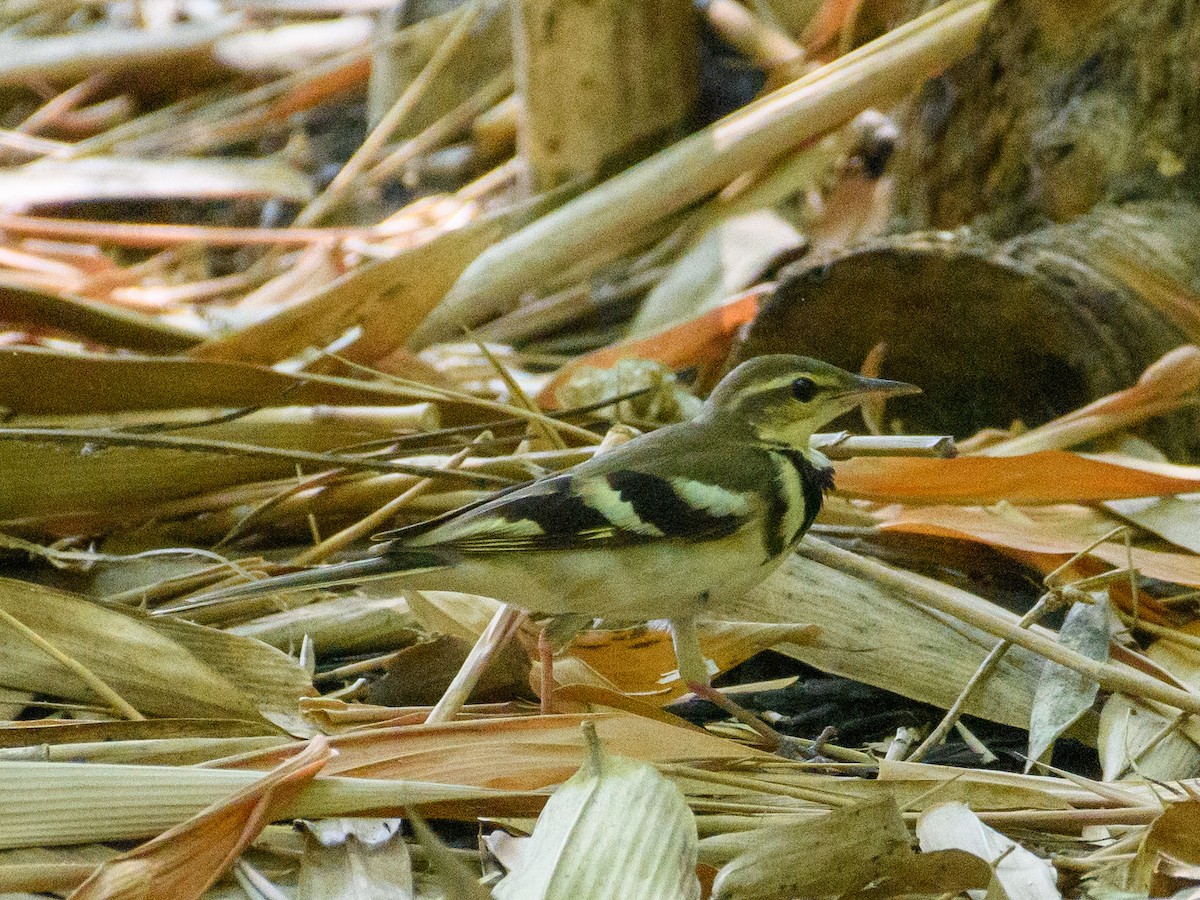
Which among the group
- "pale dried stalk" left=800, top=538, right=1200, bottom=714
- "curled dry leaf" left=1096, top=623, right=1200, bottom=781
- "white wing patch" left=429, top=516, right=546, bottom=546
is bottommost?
"curled dry leaf" left=1096, top=623, right=1200, bottom=781

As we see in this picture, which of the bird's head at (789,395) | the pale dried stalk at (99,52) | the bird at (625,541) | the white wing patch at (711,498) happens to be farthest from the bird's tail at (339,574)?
the pale dried stalk at (99,52)

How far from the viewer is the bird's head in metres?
2.95

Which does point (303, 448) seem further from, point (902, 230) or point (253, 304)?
point (902, 230)

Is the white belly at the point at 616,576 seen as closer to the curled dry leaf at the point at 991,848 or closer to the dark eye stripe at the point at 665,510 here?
the dark eye stripe at the point at 665,510

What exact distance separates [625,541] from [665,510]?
10 centimetres

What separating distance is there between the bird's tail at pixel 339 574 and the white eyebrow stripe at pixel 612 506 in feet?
1.03

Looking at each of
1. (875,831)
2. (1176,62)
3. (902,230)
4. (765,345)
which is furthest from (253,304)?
(875,831)

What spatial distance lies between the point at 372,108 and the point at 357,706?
16.3ft

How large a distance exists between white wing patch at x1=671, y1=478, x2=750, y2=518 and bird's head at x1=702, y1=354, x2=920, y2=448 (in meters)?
0.32

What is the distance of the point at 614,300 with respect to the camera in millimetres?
5477

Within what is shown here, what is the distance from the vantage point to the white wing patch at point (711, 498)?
264 cm

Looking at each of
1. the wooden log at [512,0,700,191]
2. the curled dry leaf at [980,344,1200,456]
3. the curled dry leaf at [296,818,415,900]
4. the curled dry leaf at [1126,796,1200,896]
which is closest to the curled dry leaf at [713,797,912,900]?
the curled dry leaf at [1126,796,1200,896]

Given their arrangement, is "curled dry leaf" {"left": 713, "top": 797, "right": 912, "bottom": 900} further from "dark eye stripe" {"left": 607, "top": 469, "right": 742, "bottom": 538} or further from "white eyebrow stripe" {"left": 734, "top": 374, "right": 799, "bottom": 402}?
"white eyebrow stripe" {"left": 734, "top": 374, "right": 799, "bottom": 402}

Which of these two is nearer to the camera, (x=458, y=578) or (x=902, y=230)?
(x=458, y=578)
